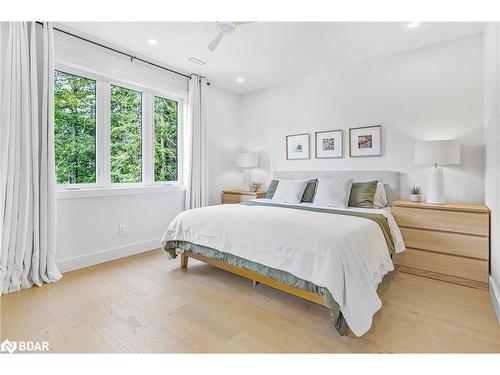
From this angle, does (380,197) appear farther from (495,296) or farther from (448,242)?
(495,296)

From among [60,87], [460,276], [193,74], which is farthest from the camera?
[193,74]

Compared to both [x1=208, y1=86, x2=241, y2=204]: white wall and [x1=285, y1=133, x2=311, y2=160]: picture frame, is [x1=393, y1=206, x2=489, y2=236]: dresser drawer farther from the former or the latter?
[x1=208, y1=86, x2=241, y2=204]: white wall

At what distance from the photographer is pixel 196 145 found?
405 centimetres

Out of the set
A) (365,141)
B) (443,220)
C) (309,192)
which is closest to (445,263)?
(443,220)

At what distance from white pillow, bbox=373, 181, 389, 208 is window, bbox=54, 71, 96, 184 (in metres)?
3.46

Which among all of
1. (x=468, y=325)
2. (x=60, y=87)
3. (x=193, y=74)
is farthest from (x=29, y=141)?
(x=468, y=325)

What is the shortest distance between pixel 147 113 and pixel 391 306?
3676mm

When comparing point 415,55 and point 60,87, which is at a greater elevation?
point 415,55

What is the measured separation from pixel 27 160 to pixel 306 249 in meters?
2.64

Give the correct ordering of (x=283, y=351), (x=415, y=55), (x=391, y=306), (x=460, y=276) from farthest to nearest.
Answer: (x=415, y=55), (x=460, y=276), (x=391, y=306), (x=283, y=351)

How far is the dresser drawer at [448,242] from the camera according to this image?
2428mm

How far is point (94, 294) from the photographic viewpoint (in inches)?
90.0

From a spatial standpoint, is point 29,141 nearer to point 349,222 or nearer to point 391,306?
point 349,222

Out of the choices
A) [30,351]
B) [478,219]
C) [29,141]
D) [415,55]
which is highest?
[415,55]
